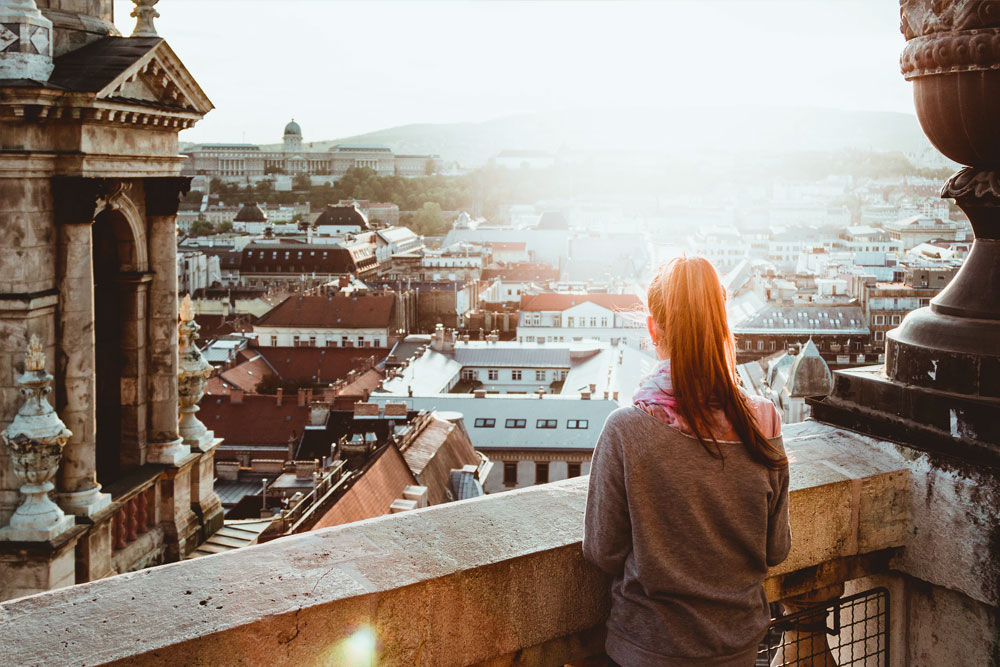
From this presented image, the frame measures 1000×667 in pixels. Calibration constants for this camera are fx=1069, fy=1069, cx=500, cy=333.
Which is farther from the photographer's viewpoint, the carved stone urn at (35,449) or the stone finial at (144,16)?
the stone finial at (144,16)

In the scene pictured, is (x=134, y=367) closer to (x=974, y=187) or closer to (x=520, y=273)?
(x=974, y=187)

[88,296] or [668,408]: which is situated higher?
[668,408]

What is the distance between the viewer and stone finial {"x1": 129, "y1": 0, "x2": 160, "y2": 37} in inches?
271

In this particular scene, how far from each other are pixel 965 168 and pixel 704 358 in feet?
4.12

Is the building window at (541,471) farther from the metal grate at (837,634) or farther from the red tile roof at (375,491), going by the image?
the metal grate at (837,634)

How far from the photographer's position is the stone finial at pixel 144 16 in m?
6.88

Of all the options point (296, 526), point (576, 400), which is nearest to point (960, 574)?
point (296, 526)

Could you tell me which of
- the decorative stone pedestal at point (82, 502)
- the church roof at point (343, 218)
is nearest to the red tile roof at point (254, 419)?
the decorative stone pedestal at point (82, 502)

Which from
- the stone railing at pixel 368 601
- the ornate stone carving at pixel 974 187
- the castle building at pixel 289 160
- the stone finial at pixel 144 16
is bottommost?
the stone railing at pixel 368 601

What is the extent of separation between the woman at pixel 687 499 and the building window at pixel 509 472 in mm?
24788

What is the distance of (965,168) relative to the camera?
2.86 m

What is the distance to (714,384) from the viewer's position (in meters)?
2.06

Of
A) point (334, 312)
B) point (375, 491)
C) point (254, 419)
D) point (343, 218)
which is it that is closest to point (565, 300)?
point (334, 312)

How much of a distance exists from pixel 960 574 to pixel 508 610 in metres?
1.25
